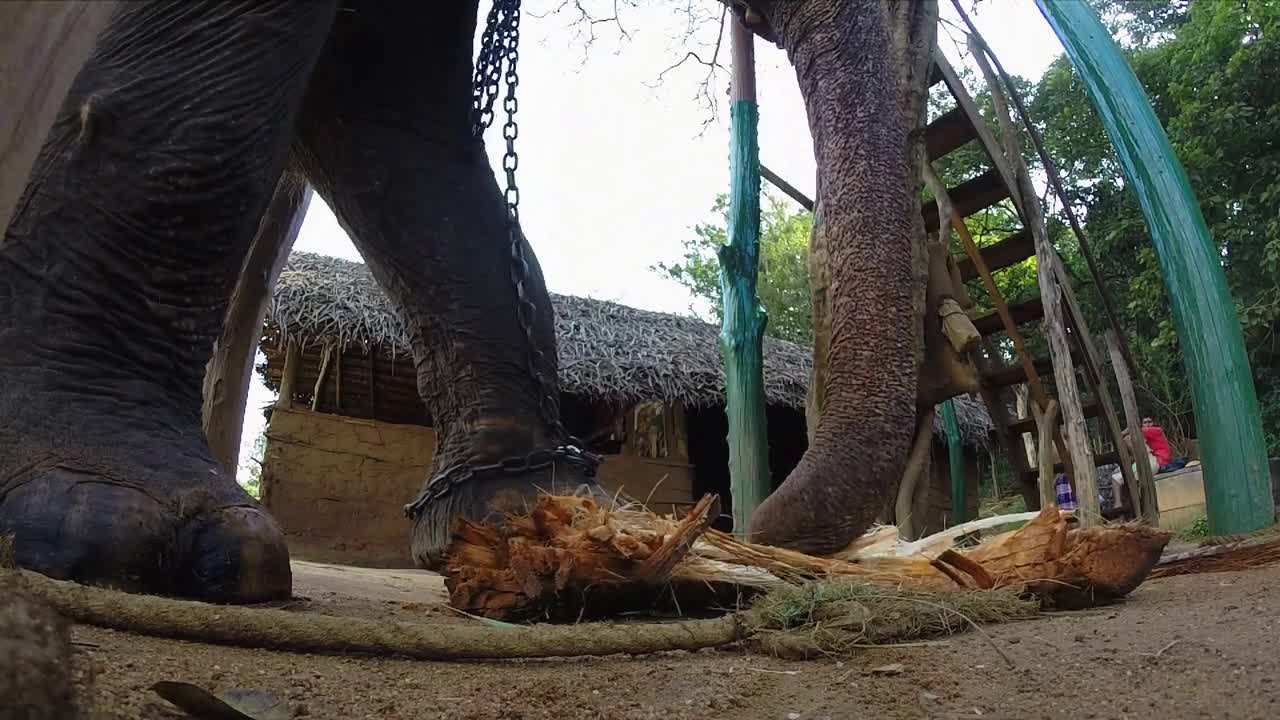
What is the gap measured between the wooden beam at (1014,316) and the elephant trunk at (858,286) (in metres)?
4.27

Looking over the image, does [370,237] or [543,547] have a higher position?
[370,237]

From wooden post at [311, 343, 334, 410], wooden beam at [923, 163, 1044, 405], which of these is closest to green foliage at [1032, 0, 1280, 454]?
wooden beam at [923, 163, 1044, 405]

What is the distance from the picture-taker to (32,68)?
526mm

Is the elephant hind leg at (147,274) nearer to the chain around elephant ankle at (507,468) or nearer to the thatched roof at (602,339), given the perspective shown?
the chain around elephant ankle at (507,468)

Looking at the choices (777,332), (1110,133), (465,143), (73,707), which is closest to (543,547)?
(73,707)

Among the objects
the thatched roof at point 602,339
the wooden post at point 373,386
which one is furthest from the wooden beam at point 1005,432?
the wooden post at point 373,386

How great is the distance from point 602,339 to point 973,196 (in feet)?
11.3

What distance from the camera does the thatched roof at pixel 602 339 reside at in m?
7.37

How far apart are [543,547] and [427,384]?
916 mm

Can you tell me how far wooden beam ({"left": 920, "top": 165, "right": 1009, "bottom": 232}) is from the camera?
19.3 feet

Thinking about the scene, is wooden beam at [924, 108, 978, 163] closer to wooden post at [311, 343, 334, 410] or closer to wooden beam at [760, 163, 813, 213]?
wooden beam at [760, 163, 813, 213]

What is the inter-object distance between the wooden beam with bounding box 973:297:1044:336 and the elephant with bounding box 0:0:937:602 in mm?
3946

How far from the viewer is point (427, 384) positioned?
8.25ft

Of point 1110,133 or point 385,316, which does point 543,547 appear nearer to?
point 1110,133
